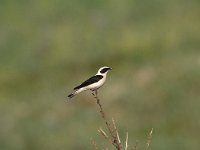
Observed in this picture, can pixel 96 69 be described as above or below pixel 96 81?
above

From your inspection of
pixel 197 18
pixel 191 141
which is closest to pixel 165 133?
pixel 191 141

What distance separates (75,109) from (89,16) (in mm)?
10647

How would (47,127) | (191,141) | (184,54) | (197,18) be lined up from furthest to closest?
(197,18) → (184,54) → (47,127) → (191,141)

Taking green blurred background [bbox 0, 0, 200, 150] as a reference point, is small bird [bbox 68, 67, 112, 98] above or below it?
below

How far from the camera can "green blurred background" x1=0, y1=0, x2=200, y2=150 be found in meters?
41.7

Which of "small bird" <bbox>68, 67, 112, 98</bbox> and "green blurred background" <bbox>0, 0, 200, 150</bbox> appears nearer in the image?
"small bird" <bbox>68, 67, 112, 98</bbox>

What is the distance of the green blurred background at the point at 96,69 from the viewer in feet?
137

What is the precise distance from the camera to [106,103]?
42.3 meters

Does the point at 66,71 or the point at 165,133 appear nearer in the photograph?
the point at 165,133

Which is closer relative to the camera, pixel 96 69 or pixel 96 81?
pixel 96 81

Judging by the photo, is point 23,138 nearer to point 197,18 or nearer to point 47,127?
point 47,127

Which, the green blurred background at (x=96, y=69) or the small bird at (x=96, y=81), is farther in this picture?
the green blurred background at (x=96, y=69)

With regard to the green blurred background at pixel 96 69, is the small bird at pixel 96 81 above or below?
below

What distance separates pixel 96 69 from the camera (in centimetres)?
4728
